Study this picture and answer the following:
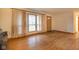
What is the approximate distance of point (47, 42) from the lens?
7.35 ft

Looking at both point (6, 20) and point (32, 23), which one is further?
point (32, 23)

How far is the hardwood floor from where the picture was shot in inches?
84.0

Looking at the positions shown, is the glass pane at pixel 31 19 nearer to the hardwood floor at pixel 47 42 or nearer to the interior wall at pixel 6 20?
the hardwood floor at pixel 47 42

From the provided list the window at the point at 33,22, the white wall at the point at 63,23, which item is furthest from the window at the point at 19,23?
the white wall at the point at 63,23

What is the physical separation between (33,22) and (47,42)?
51 centimetres

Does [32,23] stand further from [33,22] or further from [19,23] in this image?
[19,23]

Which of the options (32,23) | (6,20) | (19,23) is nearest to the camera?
(6,20)

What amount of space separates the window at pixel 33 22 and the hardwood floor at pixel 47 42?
0.53ft

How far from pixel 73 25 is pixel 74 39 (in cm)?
33

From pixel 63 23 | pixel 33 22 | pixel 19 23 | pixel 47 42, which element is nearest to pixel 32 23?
pixel 33 22

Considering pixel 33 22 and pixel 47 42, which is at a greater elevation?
pixel 33 22
